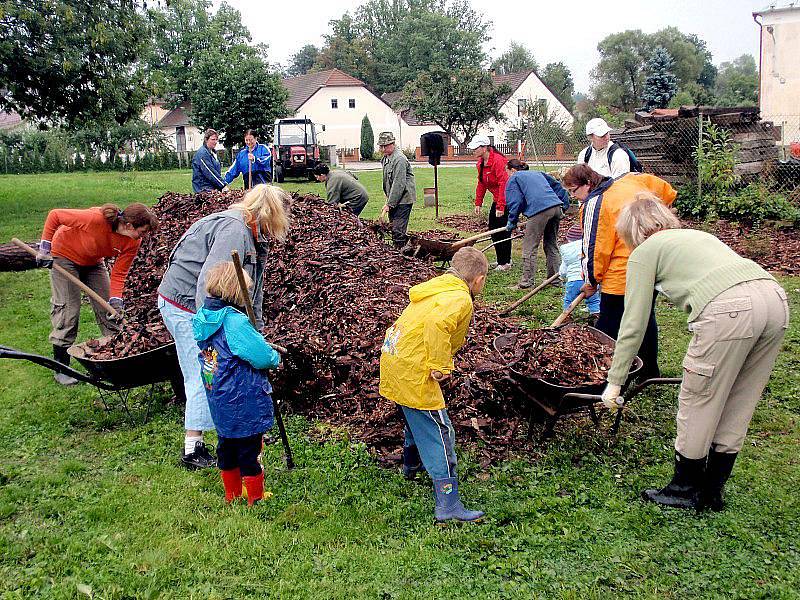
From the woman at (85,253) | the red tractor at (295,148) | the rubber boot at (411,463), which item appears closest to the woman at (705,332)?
the rubber boot at (411,463)

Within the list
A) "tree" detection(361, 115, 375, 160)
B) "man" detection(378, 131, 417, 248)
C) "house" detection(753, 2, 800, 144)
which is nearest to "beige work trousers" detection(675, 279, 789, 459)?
"man" detection(378, 131, 417, 248)

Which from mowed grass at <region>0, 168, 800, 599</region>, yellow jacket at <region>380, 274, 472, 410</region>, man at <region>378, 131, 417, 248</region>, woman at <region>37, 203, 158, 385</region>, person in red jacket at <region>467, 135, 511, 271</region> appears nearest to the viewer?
mowed grass at <region>0, 168, 800, 599</region>

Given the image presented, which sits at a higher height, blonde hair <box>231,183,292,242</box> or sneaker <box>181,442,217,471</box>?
blonde hair <box>231,183,292,242</box>

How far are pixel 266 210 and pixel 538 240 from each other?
5.38 meters

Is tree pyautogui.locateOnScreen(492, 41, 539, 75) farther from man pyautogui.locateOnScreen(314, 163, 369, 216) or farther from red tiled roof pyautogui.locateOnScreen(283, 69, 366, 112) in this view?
man pyautogui.locateOnScreen(314, 163, 369, 216)

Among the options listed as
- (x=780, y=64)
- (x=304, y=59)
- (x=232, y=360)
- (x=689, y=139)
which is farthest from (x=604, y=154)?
(x=304, y=59)

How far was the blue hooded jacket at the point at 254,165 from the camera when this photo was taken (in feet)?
42.3

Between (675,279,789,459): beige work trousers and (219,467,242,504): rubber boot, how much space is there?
103 inches

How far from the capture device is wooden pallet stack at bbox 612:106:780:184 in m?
13.6

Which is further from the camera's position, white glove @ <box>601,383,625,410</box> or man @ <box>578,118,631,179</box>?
man @ <box>578,118,631,179</box>

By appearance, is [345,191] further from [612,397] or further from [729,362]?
[729,362]

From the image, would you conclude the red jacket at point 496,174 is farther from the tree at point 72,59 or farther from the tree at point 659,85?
the tree at point 659,85

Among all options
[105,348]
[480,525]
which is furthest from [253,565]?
[105,348]

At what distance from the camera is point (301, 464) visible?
497cm
